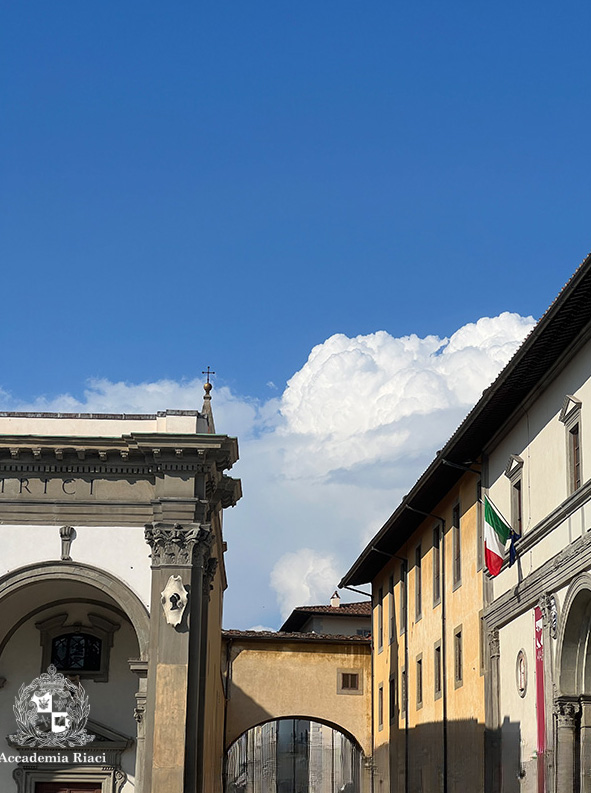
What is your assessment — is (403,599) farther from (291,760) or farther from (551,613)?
(291,760)

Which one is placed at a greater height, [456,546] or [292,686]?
[456,546]

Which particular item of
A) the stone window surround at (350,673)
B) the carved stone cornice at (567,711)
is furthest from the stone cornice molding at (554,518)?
the stone window surround at (350,673)

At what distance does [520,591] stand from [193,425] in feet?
24.8

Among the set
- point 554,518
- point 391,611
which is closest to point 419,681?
point 391,611

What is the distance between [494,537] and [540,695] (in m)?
3.71

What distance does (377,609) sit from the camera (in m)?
43.1

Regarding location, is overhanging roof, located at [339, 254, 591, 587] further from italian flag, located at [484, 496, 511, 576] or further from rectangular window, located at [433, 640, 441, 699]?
rectangular window, located at [433, 640, 441, 699]

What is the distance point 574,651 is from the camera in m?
20.3

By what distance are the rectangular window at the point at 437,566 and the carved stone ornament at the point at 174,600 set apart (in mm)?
9695

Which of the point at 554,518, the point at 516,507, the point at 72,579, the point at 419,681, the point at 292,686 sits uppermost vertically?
the point at 516,507

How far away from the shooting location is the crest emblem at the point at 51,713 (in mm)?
27328

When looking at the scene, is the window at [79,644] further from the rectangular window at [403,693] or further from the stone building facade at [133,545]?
the rectangular window at [403,693]

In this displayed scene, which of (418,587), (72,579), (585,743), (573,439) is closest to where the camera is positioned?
(585,743)

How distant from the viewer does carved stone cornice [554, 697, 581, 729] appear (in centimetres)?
2022
